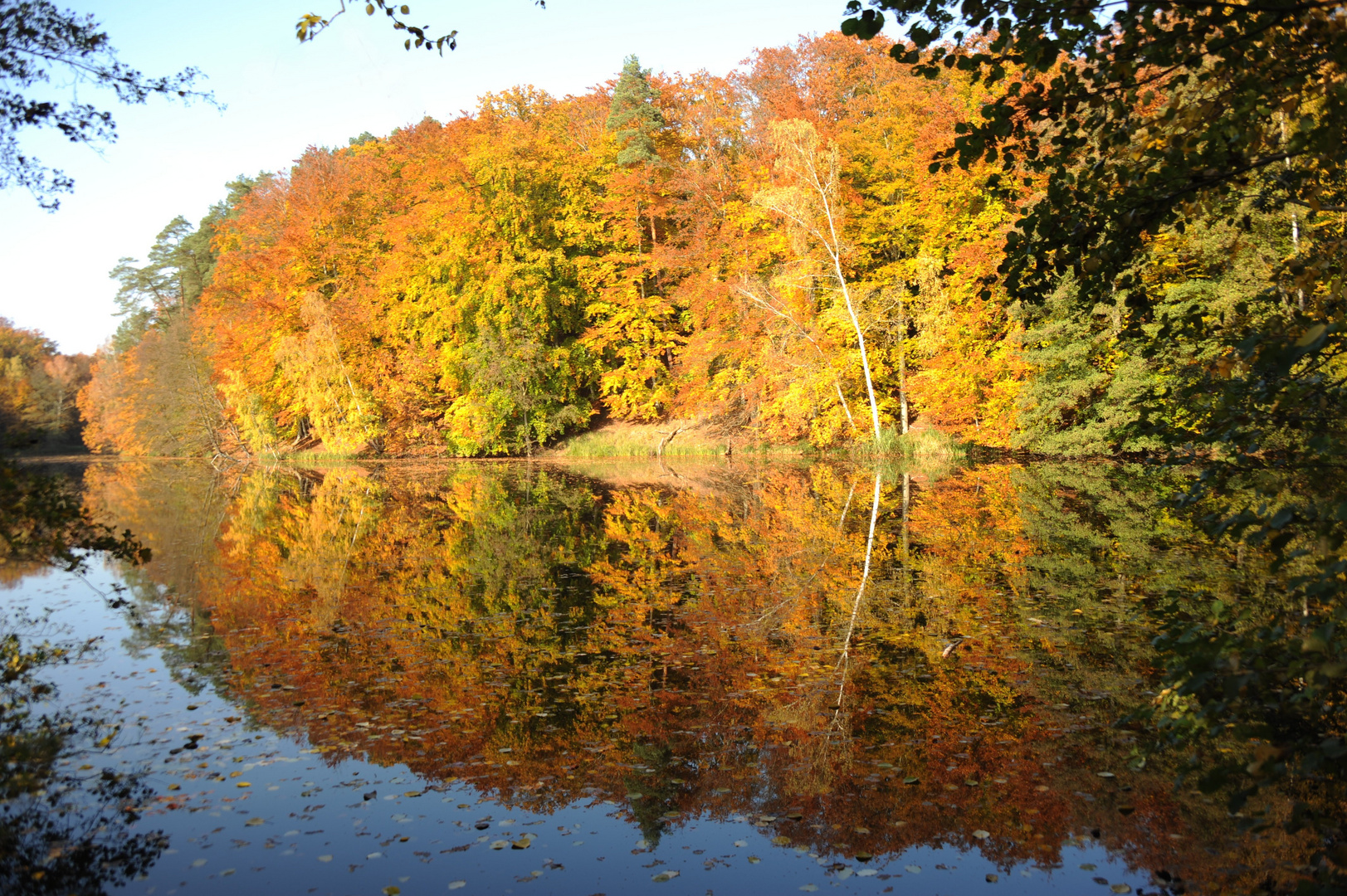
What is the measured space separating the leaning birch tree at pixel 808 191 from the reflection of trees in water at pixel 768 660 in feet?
38.9

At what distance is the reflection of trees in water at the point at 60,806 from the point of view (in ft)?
13.7

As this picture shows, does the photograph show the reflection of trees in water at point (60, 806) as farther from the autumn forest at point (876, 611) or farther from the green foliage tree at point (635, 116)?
the green foliage tree at point (635, 116)

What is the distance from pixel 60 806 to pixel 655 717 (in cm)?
348

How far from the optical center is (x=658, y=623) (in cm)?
868

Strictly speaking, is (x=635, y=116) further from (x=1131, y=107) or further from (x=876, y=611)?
(x=1131, y=107)

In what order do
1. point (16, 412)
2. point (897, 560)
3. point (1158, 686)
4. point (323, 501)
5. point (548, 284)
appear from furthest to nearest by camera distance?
1. point (16, 412)
2. point (548, 284)
3. point (323, 501)
4. point (897, 560)
5. point (1158, 686)

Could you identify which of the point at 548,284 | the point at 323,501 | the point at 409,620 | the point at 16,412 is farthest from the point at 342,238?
the point at 409,620

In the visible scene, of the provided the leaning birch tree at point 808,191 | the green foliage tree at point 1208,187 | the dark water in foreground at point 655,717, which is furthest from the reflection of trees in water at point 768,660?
the leaning birch tree at point 808,191

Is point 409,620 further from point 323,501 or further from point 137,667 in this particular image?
point 323,501

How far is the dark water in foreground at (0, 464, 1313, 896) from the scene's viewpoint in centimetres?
426

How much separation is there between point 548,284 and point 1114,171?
1215 inches

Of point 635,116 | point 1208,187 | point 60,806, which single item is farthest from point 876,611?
point 635,116

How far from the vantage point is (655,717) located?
6109 mm

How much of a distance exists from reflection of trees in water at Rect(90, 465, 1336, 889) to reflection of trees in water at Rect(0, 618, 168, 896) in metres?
1.13
